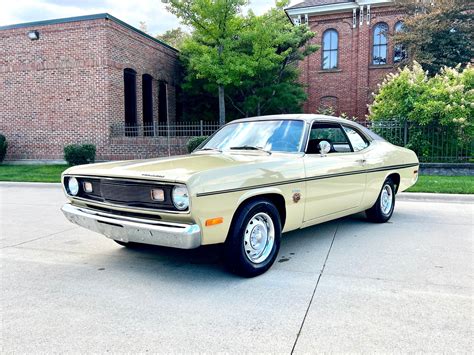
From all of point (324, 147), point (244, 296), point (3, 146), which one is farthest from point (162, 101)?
point (244, 296)

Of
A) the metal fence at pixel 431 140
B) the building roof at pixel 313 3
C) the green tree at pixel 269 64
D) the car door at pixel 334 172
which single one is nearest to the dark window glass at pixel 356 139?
the car door at pixel 334 172

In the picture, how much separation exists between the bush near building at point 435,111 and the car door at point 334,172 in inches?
319

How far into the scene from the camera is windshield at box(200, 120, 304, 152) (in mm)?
4777

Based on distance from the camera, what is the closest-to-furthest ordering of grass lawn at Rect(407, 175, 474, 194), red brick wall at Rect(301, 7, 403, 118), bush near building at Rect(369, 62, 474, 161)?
grass lawn at Rect(407, 175, 474, 194), bush near building at Rect(369, 62, 474, 161), red brick wall at Rect(301, 7, 403, 118)

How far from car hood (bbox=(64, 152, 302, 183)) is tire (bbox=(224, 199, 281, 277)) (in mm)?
456

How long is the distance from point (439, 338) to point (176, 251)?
2.92 m

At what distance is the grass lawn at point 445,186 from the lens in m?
9.08

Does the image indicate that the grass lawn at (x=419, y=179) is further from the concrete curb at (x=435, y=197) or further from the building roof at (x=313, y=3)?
the building roof at (x=313, y=3)

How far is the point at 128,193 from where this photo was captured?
12.7 feet

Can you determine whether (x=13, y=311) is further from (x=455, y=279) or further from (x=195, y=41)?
(x=195, y=41)

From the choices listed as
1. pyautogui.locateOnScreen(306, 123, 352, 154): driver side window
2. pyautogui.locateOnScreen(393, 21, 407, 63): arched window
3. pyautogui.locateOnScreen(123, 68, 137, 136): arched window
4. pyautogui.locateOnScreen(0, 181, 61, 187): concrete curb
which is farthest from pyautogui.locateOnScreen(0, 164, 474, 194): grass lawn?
pyautogui.locateOnScreen(393, 21, 407, 63): arched window

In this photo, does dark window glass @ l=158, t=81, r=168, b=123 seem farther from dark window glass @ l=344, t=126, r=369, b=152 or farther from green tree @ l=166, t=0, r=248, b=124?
dark window glass @ l=344, t=126, r=369, b=152

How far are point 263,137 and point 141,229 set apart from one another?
1950mm

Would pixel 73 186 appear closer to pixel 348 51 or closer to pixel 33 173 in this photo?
pixel 33 173
